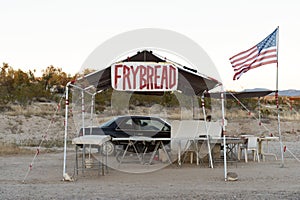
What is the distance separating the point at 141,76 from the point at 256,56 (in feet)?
11.6

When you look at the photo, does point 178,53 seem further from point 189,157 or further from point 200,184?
point 200,184

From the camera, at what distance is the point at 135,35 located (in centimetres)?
1505

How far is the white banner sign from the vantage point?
10.3 m

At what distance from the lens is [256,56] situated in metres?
12.1

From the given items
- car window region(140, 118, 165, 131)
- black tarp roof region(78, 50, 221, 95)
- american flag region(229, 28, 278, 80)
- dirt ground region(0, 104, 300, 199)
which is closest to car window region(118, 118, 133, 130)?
car window region(140, 118, 165, 131)

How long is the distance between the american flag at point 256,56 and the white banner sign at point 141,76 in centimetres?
241

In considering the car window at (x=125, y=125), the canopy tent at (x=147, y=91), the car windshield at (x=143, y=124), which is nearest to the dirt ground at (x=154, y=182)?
the canopy tent at (x=147, y=91)

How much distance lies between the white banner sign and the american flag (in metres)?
2.41

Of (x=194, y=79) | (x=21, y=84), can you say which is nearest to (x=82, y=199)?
(x=194, y=79)

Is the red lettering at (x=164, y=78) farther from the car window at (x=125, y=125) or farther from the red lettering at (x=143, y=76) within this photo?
the car window at (x=125, y=125)

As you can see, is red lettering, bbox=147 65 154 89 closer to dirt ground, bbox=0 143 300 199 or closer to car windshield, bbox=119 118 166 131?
dirt ground, bbox=0 143 300 199

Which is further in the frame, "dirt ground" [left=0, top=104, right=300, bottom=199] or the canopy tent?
the canopy tent

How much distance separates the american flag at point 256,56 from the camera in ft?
39.2

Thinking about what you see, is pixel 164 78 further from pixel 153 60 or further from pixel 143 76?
pixel 153 60
